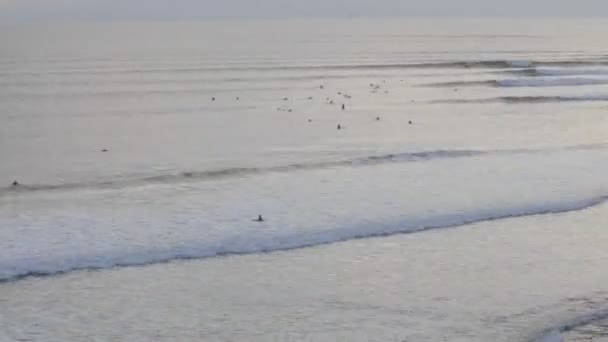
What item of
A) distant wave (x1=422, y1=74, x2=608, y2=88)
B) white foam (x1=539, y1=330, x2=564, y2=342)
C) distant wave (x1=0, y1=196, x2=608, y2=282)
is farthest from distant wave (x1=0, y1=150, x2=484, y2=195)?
distant wave (x1=422, y1=74, x2=608, y2=88)

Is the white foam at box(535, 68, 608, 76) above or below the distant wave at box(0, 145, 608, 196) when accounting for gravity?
above

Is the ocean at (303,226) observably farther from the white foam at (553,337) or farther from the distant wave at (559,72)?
the distant wave at (559,72)

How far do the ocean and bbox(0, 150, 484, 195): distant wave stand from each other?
0.05m

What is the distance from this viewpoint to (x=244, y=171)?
16.6m

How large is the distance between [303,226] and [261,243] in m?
0.97

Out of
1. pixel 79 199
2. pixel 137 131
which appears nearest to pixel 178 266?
pixel 79 199

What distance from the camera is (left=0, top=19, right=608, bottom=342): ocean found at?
8.96 m

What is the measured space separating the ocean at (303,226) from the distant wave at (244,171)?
0.18ft

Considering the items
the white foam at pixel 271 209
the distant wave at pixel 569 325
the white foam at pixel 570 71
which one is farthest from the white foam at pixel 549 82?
the distant wave at pixel 569 325

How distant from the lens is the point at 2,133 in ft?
72.9

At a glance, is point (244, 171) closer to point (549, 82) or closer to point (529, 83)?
point (529, 83)

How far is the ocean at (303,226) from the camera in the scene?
896 cm

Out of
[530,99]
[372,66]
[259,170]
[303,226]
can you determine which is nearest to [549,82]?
[530,99]

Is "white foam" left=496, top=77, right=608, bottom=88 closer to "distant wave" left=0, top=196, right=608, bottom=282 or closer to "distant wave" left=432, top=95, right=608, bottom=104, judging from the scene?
"distant wave" left=432, top=95, right=608, bottom=104
